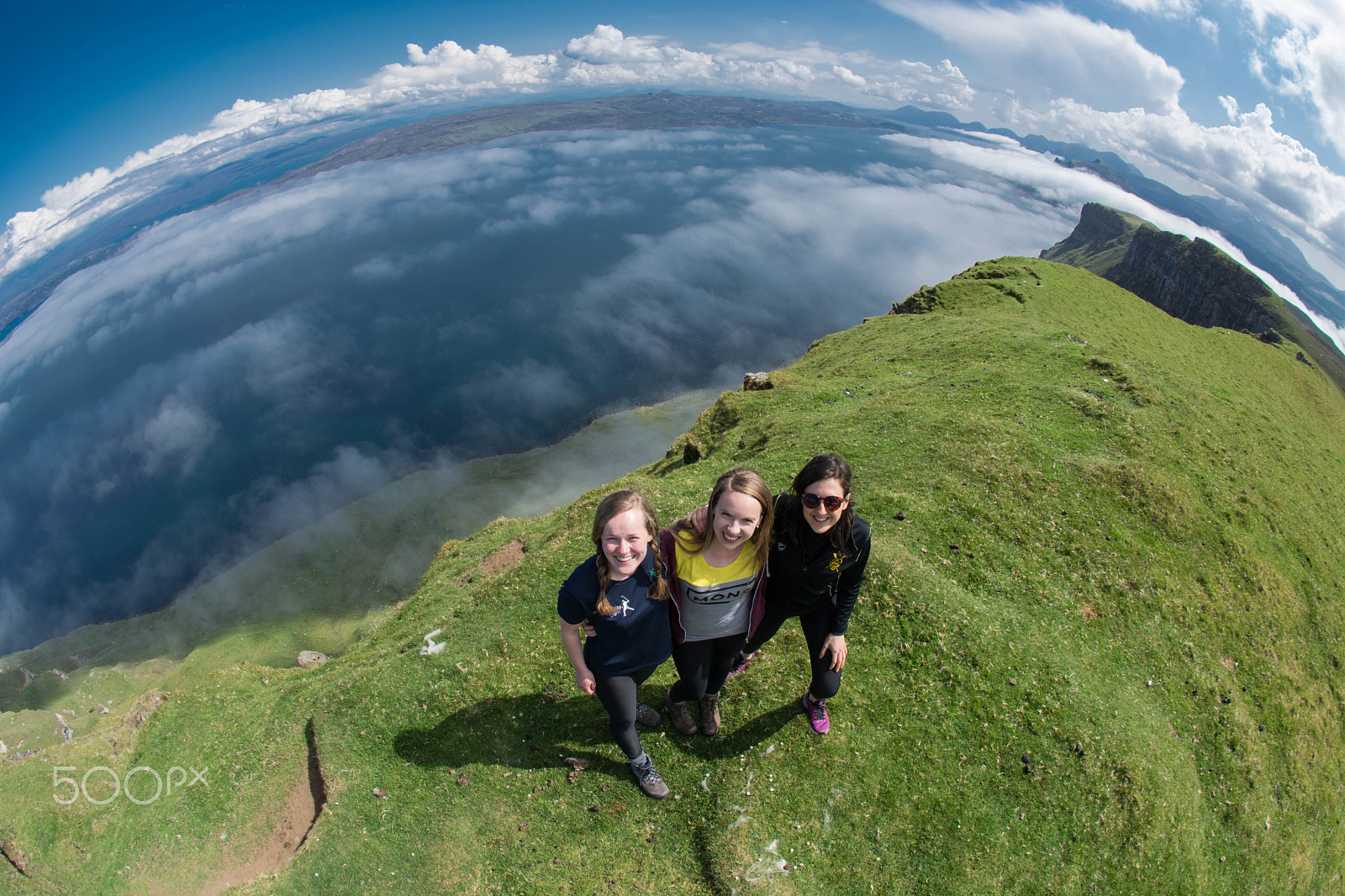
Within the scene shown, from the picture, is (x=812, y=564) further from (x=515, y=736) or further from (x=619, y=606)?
(x=515, y=736)

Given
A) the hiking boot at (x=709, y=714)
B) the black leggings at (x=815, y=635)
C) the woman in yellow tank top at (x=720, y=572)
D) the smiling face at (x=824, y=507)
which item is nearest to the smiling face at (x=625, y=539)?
the woman in yellow tank top at (x=720, y=572)

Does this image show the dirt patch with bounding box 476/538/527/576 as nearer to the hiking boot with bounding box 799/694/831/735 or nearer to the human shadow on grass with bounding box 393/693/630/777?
the human shadow on grass with bounding box 393/693/630/777

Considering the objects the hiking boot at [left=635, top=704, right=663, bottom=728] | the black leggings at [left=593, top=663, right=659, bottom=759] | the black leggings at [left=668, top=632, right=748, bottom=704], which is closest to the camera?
the black leggings at [left=593, top=663, right=659, bottom=759]

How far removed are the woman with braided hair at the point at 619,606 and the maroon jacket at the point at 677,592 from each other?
0.58 ft

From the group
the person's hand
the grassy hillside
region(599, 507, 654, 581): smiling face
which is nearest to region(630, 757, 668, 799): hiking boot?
the grassy hillside

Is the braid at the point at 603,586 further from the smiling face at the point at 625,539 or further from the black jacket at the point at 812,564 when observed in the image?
→ the black jacket at the point at 812,564

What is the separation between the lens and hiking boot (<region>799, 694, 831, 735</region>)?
43.7ft

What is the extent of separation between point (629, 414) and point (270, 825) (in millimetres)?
161524

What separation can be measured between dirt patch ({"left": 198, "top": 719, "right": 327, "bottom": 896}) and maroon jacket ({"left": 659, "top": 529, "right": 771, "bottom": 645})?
45.2 feet

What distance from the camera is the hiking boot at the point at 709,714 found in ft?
42.1

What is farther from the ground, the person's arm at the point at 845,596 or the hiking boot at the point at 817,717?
the person's arm at the point at 845,596

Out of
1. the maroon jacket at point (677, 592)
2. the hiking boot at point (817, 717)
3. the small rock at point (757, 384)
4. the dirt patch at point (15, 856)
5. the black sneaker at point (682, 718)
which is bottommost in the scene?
the small rock at point (757, 384)

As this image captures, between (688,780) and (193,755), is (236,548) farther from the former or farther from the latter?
(688,780)

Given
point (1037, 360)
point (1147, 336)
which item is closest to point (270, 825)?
point (1037, 360)
